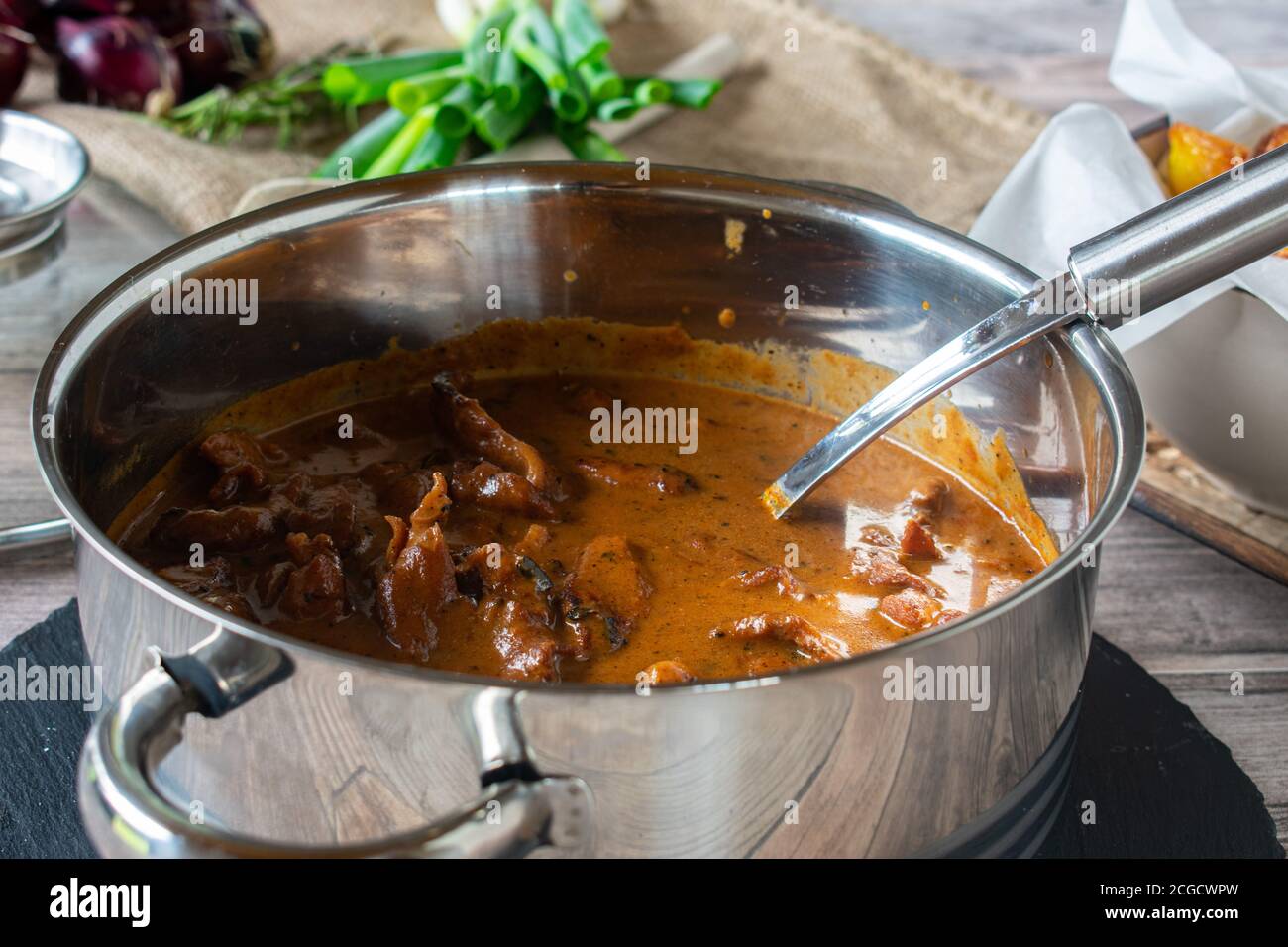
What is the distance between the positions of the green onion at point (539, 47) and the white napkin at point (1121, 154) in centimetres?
104

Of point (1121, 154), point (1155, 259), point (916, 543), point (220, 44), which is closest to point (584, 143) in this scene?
point (220, 44)

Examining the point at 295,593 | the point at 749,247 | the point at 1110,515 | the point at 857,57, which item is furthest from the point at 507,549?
the point at 857,57

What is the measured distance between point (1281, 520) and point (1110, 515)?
1.13 metres

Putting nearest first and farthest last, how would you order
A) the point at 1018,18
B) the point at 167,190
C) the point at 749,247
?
the point at 749,247 < the point at 167,190 < the point at 1018,18

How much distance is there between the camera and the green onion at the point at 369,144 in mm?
3162

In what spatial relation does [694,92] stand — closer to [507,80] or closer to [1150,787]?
[507,80]

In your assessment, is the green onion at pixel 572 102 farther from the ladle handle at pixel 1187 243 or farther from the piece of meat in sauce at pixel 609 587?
the ladle handle at pixel 1187 243

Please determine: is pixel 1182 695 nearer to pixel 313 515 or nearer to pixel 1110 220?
pixel 1110 220

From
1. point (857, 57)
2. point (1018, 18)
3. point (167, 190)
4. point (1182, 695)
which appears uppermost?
point (1018, 18)

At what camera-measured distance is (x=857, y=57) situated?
3652 mm

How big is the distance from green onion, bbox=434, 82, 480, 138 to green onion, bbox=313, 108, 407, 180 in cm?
13

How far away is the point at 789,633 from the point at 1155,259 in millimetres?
609

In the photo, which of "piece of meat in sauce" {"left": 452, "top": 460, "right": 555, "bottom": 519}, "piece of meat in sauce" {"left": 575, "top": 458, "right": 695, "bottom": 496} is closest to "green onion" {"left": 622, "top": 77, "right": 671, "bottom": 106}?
"piece of meat in sauce" {"left": 575, "top": 458, "right": 695, "bottom": 496}

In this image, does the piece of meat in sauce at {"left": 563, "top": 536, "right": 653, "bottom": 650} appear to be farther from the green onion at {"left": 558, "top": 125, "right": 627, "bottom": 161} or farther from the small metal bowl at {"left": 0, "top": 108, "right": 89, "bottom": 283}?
the green onion at {"left": 558, "top": 125, "right": 627, "bottom": 161}
